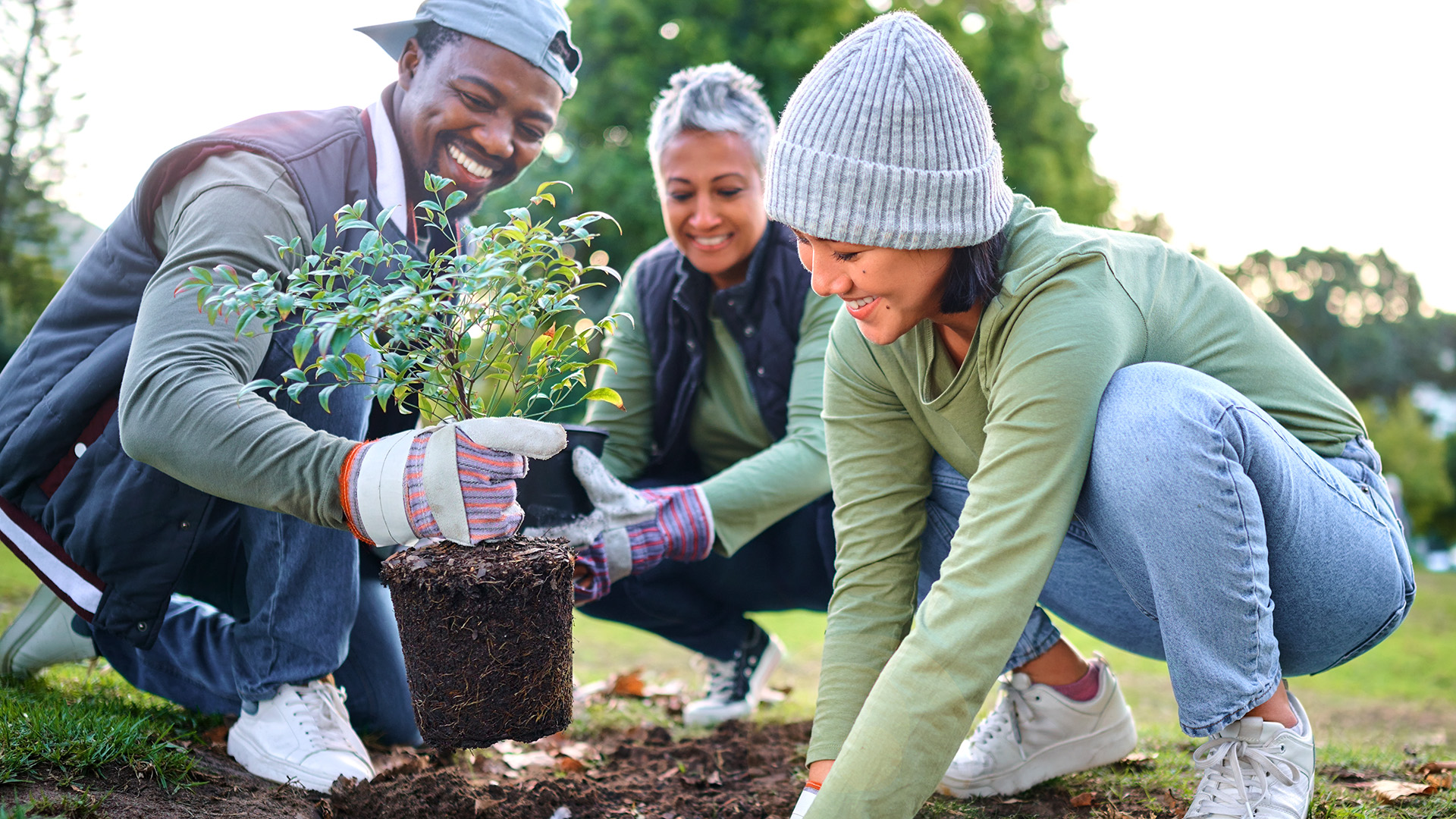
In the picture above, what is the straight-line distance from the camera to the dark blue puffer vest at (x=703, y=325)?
3.31 meters

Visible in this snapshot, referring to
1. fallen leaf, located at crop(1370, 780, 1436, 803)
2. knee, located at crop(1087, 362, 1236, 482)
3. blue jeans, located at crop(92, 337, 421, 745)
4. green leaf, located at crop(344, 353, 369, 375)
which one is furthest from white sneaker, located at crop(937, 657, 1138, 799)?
green leaf, located at crop(344, 353, 369, 375)

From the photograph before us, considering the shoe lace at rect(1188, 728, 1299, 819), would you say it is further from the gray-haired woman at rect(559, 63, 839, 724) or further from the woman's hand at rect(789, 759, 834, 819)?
the gray-haired woman at rect(559, 63, 839, 724)

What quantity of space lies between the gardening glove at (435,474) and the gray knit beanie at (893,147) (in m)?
0.68

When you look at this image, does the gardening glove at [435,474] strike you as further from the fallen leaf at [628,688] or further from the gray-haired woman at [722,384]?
the fallen leaf at [628,688]

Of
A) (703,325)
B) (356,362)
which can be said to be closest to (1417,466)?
(703,325)

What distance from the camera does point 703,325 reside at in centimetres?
346

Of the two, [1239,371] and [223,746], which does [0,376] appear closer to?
[223,746]

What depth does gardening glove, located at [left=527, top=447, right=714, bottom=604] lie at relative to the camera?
8.25 ft

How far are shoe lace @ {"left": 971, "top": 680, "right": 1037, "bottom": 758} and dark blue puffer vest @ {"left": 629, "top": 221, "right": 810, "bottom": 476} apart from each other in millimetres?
1166

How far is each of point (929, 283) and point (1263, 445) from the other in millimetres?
675

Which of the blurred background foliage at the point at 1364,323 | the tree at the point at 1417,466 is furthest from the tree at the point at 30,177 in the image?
the blurred background foliage at the point at 1364,323

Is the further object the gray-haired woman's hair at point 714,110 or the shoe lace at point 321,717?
the gray-haired woman's hair at point 714,110

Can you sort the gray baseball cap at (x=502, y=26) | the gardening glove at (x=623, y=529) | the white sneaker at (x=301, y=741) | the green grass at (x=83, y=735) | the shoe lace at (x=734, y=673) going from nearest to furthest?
1. the green grass at (x=83, y=735)
2. the white sneaker at (x=301, y=741)
3. the gardening glove at (x=623, y=529)
4. the gray baseball cap at (x=502, y=26)
5. the shoe lace at (x=734, y=673)

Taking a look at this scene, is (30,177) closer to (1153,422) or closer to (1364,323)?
(1153,422)
